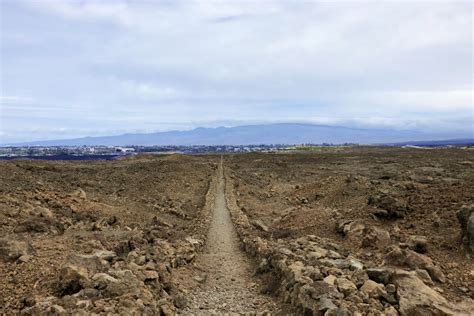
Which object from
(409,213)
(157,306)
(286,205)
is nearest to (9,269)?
(157,306)

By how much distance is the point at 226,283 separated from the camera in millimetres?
12344

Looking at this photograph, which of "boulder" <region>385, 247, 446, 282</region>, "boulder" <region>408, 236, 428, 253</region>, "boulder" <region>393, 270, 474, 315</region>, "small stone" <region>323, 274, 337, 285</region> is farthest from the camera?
"boulder" <region>408, 236, 428, 253</region>

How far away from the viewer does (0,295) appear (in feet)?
31.2

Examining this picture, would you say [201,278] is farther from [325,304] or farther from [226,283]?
[325,304]

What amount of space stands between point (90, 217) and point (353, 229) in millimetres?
12074

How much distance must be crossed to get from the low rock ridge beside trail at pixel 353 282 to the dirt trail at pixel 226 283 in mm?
553

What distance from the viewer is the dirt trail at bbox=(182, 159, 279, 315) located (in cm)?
1051

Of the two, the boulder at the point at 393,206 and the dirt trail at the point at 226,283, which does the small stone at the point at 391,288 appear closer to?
the dirt trail at the point at 226,283

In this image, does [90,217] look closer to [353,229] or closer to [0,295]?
[0,295]

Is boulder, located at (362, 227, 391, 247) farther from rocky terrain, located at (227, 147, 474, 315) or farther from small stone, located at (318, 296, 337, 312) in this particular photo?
small stone, located at (318, 296, 337, 312)

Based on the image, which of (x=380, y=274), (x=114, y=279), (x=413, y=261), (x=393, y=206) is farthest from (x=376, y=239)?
(x=114, y=279)

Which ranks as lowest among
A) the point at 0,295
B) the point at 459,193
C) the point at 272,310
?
the point at 272,310

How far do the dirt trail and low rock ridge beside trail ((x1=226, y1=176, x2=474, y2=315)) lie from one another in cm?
55

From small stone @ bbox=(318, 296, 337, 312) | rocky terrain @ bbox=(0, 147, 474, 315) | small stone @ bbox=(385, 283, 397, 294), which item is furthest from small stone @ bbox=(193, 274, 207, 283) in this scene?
small stone @ bbox=(385, 283, 397, 294)
